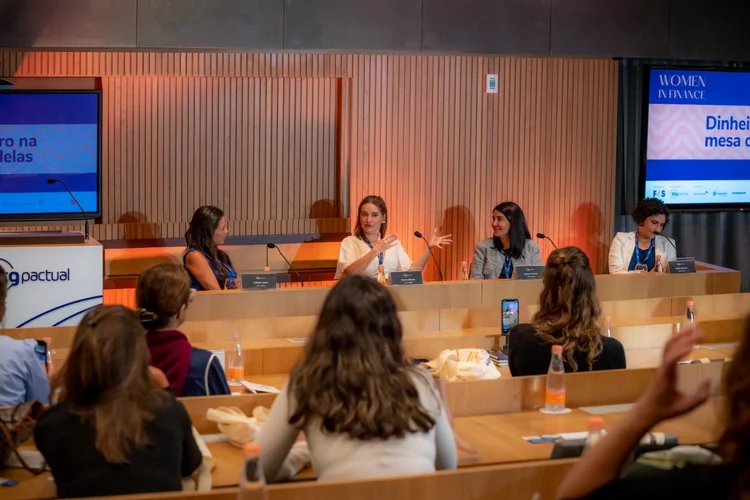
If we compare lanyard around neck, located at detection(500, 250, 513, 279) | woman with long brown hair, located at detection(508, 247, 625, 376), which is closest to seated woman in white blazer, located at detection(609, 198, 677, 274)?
lanyard around neck, located at detection(500, 250, 513, 279)

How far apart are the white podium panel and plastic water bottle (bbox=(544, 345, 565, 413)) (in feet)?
9.78

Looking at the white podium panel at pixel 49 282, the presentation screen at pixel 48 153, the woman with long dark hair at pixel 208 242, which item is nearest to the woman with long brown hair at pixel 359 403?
the white podium panel at pixel 49 282

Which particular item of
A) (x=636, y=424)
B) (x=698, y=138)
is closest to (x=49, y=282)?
(x=636, y=424)

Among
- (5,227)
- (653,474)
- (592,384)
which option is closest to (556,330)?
(592,384)

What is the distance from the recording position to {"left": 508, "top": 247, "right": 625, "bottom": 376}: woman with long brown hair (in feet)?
12.6

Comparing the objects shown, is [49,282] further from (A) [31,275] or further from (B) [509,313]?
(B) [509,313]

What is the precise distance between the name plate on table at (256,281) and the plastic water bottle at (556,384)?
8.01 ft

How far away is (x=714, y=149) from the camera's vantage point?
8320mm

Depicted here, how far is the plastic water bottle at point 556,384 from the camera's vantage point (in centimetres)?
369

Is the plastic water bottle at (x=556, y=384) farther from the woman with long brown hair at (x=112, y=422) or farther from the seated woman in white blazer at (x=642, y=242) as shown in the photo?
the seated woman in white blazer at (x=642, y=242)

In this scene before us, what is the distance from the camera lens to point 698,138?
8250 mm

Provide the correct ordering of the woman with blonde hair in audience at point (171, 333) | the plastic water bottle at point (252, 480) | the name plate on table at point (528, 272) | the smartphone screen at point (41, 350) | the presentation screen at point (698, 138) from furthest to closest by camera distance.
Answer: the presentation screen at point (698, 138) → the name plate on table at point (528, 272) → the smartphone screen at point (41, 350) → the woman with blonde hair in audience at point (171, 333) → the plastic water bottle at point (252, 480)

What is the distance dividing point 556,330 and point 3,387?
200 centimetres

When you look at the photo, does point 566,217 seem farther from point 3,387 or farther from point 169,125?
point 3,387
